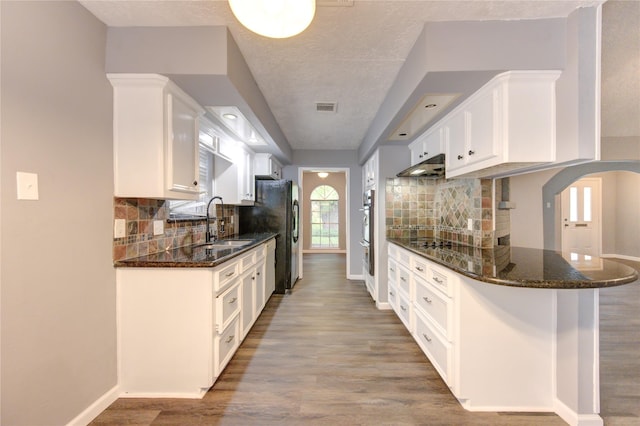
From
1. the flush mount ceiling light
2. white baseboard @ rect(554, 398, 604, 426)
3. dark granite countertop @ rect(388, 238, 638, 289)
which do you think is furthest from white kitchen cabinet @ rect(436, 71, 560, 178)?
white baseboard @ rect(554, 398, 604, 426)

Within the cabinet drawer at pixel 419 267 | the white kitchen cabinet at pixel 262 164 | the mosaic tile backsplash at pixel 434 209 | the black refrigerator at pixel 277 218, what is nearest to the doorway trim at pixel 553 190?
the mosaic tile backsplash at pixel 434 209

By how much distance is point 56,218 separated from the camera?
4.50 feet

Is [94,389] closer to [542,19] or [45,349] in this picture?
[45,349]

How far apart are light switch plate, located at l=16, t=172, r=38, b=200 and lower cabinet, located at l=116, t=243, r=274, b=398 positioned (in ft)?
2.26

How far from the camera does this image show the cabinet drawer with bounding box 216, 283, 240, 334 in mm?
1826

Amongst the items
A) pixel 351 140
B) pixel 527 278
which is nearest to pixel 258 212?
pixel 351 140

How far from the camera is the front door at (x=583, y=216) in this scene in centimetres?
652

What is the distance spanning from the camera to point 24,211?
48.2 inches

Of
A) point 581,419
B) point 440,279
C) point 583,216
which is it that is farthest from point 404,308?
point 583,216

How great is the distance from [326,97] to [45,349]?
8.75 ft

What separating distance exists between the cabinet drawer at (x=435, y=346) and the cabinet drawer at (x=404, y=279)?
30cm

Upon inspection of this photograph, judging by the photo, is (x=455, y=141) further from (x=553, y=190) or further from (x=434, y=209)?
(x=553, y=190)

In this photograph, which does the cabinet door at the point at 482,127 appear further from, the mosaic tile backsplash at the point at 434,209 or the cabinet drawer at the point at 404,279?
the cabinet drawer at the point at 404,279

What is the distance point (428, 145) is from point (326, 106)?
1.16m
